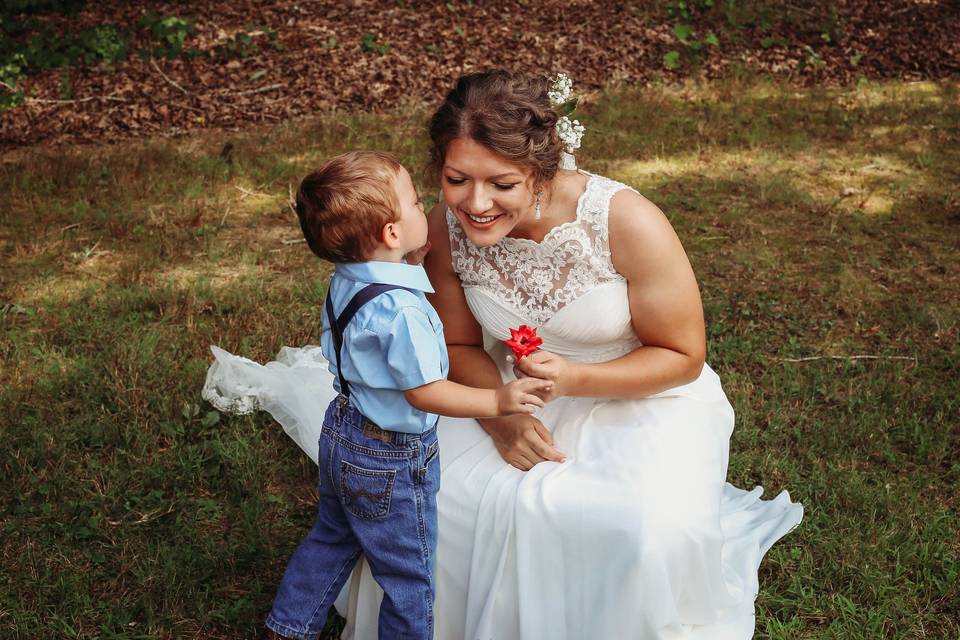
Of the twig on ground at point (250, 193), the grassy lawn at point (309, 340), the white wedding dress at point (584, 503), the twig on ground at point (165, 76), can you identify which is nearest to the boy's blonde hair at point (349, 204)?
the white wedding dress at point (584, 503)

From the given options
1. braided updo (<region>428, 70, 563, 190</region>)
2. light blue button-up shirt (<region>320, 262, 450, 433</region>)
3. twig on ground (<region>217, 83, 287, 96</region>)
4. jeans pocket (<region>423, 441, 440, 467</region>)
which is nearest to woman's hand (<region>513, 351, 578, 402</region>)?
light blue button-up shirt (<region>320, 262, 450, 433</region>)

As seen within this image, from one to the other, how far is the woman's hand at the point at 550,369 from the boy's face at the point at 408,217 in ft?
1.41

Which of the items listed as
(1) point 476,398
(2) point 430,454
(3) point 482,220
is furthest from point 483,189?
(2) point 430,454

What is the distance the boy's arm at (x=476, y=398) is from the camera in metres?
2.31

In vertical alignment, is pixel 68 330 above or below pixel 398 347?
below

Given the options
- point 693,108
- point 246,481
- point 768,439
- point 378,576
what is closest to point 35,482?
point 246,481

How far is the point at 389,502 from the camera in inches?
98.1

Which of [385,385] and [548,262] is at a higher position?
[548,262]

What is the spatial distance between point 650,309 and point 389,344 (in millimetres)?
874

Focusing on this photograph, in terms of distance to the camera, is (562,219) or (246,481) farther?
(246,481)

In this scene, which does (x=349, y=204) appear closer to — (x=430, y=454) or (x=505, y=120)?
(x=505, y=120)

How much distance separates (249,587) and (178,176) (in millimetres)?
3839

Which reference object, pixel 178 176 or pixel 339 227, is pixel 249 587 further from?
pixel 178 176

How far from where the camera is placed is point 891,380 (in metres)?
4.17
